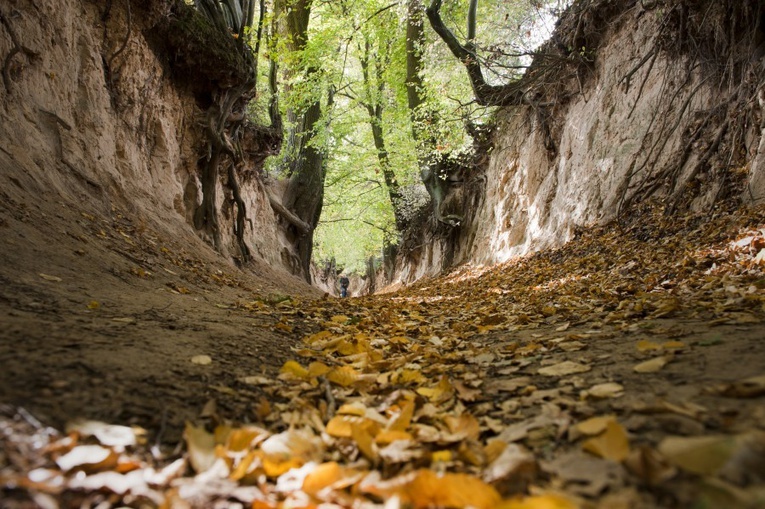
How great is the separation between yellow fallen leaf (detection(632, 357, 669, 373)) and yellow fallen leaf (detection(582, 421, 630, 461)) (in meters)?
0.57

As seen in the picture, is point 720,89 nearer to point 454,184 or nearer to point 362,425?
point 362,425

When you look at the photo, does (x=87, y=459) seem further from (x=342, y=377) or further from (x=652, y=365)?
(x=652, y=365)

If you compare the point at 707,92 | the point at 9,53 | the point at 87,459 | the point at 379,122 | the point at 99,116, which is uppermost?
the point at 379,122

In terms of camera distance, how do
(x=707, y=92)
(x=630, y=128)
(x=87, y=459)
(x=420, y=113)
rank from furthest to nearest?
(x=420, y=113), (x=630, y=128), (x=707, y=92), (x=87, y=459)

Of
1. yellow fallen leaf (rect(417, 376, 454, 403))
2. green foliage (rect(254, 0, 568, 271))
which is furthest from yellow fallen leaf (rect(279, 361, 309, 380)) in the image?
green foliage (rect(254, 0, 568, 271))

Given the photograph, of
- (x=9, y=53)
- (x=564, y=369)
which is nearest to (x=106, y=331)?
(x=564, y=369)

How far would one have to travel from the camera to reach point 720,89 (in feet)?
15.5

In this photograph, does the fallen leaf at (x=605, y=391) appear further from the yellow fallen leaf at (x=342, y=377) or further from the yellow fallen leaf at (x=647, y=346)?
the yellow fallen leaf at (x=342, y=377)

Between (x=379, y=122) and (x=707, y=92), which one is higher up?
(x=379, y=122)

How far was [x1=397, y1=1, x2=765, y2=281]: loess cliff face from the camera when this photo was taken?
4305mm

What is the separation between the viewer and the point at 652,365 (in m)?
1.38

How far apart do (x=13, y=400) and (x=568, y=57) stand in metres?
8.33

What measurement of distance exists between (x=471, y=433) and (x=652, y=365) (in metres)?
0.71

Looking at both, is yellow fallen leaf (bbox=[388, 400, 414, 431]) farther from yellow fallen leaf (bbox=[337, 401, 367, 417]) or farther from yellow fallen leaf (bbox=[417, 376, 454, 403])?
yellow fallen leaf (bbox=[417, 376, 454, 403])
